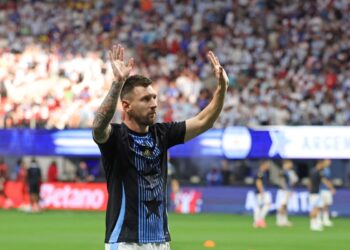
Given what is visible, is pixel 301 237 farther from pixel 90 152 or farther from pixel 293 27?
pixel 293 27

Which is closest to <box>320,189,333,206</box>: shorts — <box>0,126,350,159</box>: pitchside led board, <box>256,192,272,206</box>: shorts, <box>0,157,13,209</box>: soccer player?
<box>256,192,272,206</box>: shorts

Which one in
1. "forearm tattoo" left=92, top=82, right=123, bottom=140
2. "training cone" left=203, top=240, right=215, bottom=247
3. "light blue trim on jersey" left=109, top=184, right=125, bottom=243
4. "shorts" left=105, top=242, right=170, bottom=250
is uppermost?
"forearm tattoo" left=92, top=82, right=123, bottom=140

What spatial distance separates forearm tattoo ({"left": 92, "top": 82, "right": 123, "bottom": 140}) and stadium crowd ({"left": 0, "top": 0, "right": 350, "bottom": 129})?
24.2 meters

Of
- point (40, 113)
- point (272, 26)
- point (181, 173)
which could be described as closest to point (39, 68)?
point (40, 113)

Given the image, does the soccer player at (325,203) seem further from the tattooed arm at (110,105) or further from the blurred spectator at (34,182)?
the tattooed arm at (110,105)

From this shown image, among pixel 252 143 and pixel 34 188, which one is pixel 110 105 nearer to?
pixel 252 143

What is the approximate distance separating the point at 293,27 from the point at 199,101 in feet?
19.4

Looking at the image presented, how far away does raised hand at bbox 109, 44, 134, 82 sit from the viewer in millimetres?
7121

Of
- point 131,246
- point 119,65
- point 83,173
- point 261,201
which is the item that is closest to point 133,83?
point 119,65

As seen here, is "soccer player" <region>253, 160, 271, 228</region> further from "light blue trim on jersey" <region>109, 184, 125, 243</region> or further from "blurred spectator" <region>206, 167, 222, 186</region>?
"light blue trim on jersey" <region>109, 184, 125, 243</region>

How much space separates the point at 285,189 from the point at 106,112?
21118 mm

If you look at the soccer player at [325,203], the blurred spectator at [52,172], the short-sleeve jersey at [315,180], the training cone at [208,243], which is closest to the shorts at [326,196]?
the soccer player at [325,203]

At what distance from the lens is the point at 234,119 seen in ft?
104

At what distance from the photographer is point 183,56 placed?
36062 mm
